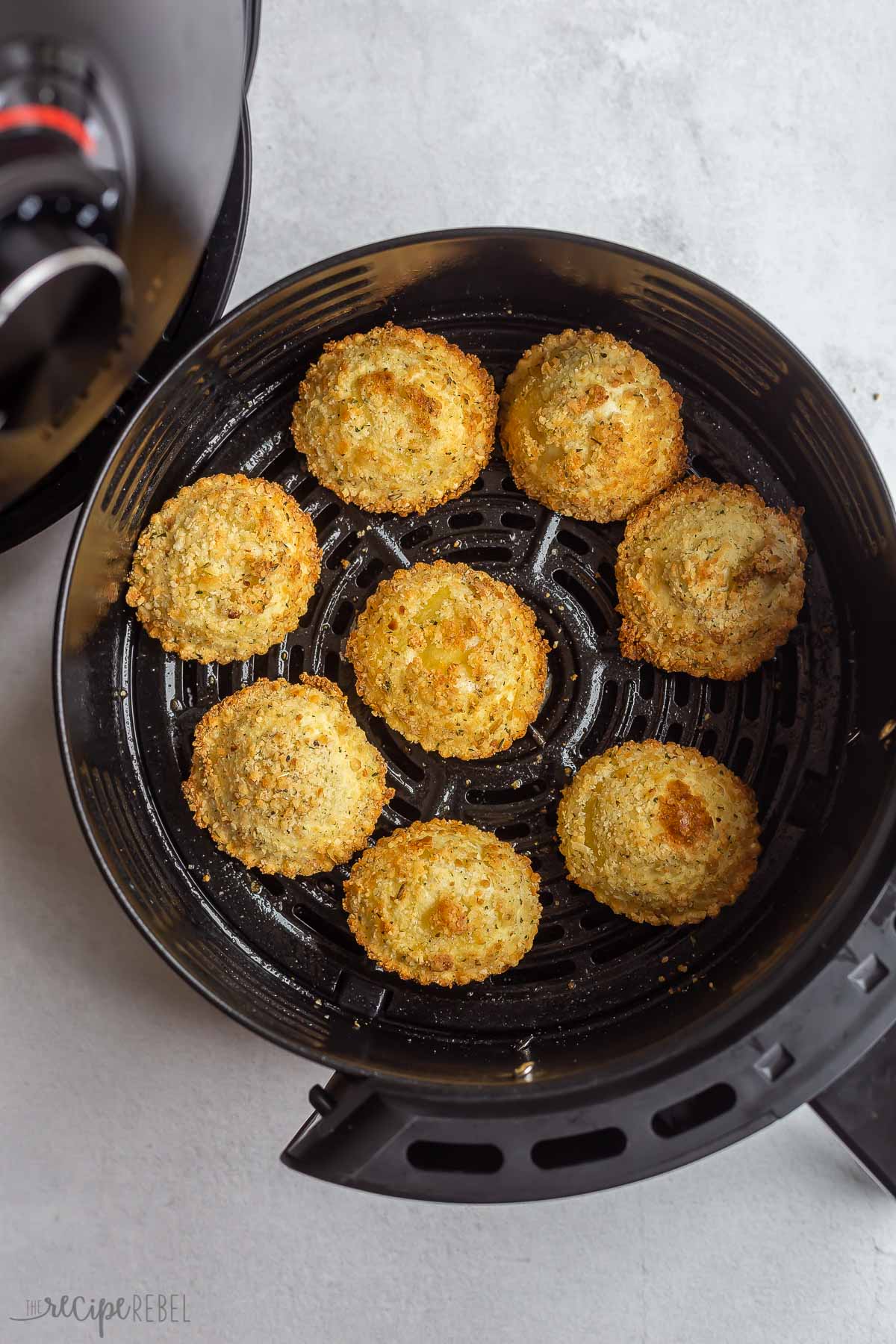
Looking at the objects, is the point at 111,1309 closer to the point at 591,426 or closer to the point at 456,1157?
the point at 456,1157

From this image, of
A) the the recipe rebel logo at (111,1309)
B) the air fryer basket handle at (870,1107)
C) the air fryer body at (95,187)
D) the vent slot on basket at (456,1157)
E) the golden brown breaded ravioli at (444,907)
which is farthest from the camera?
the the recipe rebel logo at (111,1309)

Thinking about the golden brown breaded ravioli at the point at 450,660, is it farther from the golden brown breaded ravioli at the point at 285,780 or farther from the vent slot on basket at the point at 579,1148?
the vent slot on basket at the point at 579,1148

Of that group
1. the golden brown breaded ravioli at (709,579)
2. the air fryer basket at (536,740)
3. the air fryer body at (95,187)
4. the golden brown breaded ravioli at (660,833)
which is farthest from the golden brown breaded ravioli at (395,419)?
the air fryer body at (95,187)

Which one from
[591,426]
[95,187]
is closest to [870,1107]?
[591,426]

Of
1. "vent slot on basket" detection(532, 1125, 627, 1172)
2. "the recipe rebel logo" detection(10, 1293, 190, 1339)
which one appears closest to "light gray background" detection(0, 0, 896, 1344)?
"the recipe rebel logo" detection(10, 1293, 190, 1339)

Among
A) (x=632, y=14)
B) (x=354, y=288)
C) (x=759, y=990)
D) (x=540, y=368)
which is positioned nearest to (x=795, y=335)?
(x=540, y=368)
